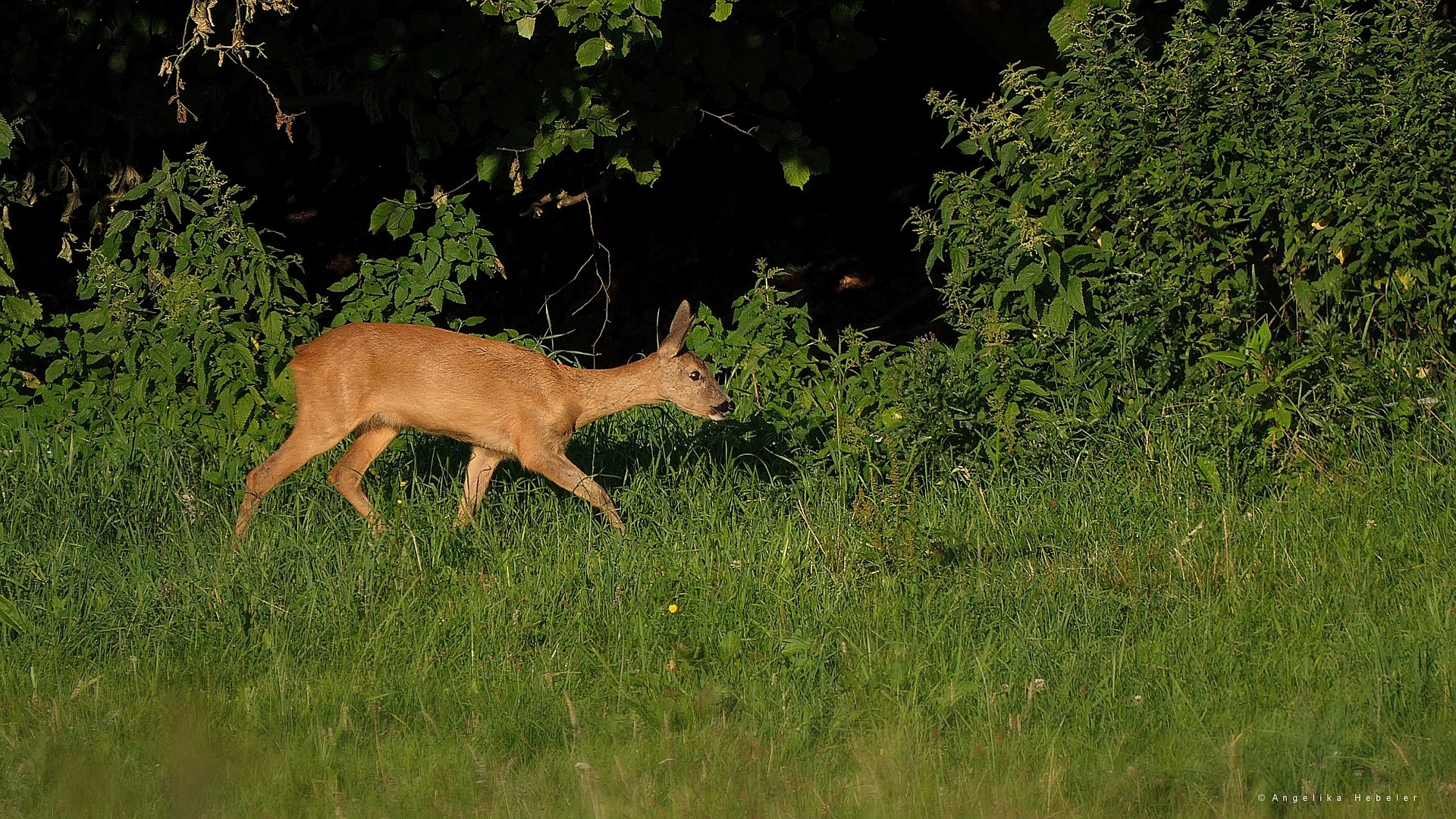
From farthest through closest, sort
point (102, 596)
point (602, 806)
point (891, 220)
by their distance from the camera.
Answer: point (891, 220)
point (102, 596)
point (602, 806)

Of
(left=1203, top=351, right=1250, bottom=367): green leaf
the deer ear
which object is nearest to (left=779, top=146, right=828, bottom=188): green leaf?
the deer ear

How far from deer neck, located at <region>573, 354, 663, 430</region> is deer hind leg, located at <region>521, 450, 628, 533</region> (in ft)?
1.05

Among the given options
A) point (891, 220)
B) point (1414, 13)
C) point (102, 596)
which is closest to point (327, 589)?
point (102, 596)

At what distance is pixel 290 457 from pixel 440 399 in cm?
67

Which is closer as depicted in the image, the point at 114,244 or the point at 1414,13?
the point at 1414,13

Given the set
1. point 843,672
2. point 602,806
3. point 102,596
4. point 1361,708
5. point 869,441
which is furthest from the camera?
point 869,441

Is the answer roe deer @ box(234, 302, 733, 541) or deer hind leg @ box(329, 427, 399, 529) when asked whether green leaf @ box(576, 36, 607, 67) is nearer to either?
roe deer @ box(234, 302, 733, 541)

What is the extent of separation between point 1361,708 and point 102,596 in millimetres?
3726

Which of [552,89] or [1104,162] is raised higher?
[552,89]

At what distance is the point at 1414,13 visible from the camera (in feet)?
21.1

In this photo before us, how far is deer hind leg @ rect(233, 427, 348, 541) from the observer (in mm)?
6441

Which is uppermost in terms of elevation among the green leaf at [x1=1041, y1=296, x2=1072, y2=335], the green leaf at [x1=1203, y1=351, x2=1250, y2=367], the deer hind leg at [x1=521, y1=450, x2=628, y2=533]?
the green leaf at [x1=1041, y1=296, x2=1072, y2=335]

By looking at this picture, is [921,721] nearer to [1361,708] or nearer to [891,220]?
[1361,708]

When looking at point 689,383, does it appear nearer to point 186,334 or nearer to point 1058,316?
point 1058,316
